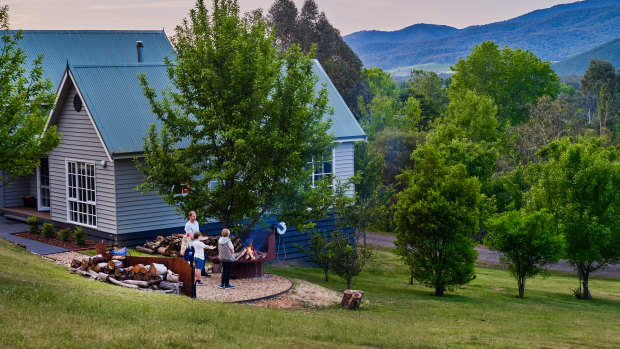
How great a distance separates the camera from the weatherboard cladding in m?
22.4

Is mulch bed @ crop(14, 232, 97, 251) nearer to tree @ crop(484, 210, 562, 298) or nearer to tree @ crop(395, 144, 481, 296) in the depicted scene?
tree @ crop(395, 144, 481, 296)

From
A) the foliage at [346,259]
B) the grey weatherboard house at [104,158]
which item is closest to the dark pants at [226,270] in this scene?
the foliage at [346,259]

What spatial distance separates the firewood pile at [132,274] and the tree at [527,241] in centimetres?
1367

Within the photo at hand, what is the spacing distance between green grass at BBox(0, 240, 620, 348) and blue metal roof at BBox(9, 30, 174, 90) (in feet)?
45.3

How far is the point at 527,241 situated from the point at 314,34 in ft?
150

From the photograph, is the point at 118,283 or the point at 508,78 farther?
the point at 508,78

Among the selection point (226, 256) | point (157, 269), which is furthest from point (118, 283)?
point (226, 256)

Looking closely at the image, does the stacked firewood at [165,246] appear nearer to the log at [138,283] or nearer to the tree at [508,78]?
the log at [138,283]

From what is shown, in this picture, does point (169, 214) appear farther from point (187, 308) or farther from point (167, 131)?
point (187, 308)

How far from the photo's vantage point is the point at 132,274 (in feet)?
55.2

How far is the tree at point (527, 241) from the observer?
24.7 metres

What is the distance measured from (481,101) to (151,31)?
2697 centimetres

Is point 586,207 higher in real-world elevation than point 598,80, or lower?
lower

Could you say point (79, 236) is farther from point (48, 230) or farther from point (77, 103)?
point (77, 103)
